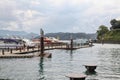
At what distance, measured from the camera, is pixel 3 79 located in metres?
39.6

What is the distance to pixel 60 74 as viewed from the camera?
4525cm

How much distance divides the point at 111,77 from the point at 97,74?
11.6 feet

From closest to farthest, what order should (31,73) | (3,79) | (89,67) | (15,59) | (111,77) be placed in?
1. (3,79)
2. (111,77)
3. (31,73)
4. (89,67)
5. (15,59)

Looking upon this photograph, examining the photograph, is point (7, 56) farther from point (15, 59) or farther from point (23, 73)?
point (23, 73)

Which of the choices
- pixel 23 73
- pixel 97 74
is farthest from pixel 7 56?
pixel 97 74

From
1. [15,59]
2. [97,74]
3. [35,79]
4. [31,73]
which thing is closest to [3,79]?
[35,79]

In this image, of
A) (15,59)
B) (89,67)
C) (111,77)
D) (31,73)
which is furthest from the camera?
(15,59)

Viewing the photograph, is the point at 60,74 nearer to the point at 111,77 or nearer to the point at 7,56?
the point at 111,77

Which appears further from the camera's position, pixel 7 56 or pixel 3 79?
pixel 7 56

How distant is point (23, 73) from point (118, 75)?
14.3 metres

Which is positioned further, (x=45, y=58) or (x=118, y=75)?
(x=45, y=58)

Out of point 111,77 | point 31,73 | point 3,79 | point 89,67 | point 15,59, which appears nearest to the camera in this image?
point 3,79

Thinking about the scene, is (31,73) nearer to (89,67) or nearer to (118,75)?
(89,67)

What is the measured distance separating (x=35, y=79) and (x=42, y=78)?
1.35 meters
